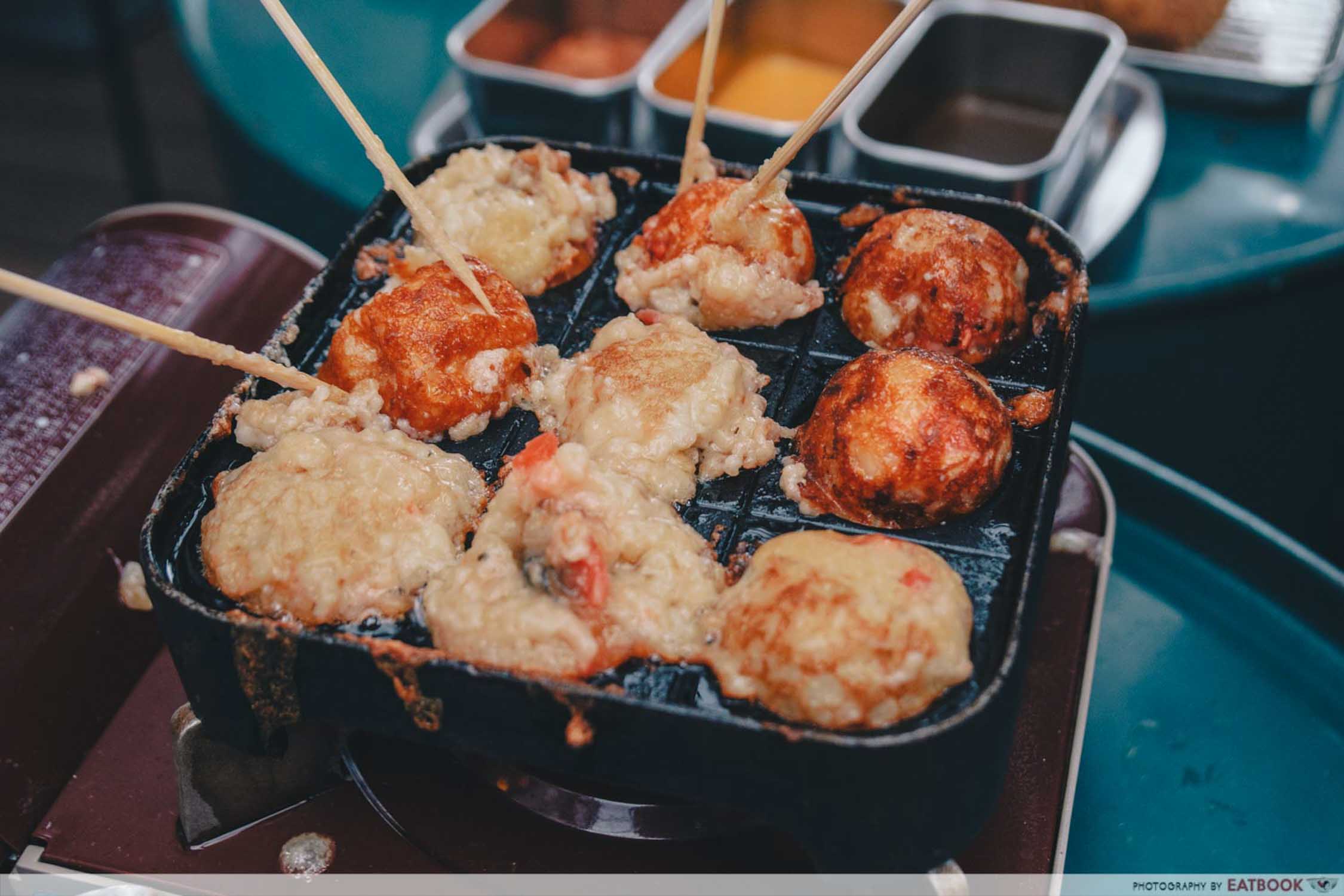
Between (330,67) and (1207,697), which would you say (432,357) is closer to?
(1207,697)

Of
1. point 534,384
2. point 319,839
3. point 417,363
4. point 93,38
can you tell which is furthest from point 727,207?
point 93,38

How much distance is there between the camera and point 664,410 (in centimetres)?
178

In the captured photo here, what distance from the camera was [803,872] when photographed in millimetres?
1688

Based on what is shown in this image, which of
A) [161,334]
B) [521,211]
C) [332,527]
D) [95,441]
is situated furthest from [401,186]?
[95,441]

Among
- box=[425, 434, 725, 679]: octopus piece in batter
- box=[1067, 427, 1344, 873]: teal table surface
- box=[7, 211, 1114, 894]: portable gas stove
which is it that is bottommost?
box=[1067, 427, 1344, 873]: teal table surface

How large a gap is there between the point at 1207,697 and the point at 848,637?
1130 millimetres

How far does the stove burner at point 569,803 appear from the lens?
1713 millimetres

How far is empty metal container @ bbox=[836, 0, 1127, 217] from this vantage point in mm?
3117

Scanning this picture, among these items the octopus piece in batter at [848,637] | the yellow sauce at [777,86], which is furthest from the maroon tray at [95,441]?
the yellow sauce at [777,86]

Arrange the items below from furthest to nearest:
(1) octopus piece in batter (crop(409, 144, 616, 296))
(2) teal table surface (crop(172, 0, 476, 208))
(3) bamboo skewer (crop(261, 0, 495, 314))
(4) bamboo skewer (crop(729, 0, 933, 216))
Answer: (2) teal table surface (crop(172, 0, 476, 208)) < (1) octopus piece in batter (crop(409, 144, 616, 296)) < (3) bamboo skewer (crop(261, 0, 495, 314)) < (4) bamboo skewer (crop(729, 0, 933, 216))

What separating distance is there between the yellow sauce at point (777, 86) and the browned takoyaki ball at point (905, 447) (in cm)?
178

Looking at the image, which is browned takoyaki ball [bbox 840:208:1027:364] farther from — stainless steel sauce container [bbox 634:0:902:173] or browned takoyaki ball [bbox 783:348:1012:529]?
stainless steel sauce container [bbox 634:0:902:173]

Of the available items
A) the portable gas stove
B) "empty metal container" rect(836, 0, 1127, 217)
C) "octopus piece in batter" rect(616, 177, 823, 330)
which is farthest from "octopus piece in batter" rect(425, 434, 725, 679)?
"empty metal container" rect(836, 0, 1127, 217)

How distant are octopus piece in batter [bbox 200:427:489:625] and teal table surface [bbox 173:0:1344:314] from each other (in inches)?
66.3
